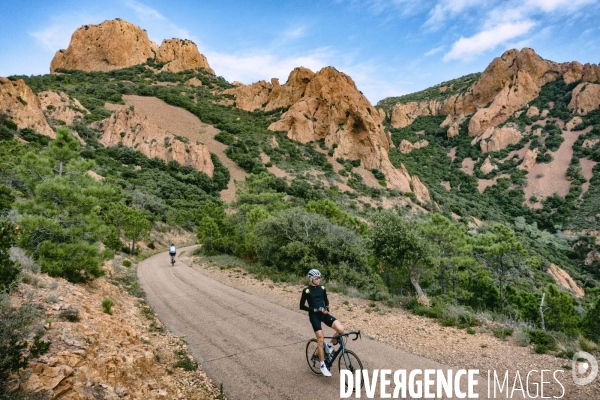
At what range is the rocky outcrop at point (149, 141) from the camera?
54.8 meters

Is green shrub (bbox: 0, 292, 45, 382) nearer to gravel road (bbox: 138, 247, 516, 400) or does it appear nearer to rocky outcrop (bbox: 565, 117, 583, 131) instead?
gravel road (bbox: 138, 247, 516, 400)

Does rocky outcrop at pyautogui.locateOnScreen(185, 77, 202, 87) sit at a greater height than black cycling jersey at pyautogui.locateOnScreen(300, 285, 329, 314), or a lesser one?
greater

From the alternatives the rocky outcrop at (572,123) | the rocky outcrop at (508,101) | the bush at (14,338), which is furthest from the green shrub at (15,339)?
the rocky outcrop at (508,101)

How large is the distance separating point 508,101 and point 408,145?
95.8ft

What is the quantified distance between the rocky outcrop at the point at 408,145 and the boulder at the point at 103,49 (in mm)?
86567

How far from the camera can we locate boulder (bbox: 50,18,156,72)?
9731cm

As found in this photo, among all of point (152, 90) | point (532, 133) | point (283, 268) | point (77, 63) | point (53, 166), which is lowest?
point (283, 268)

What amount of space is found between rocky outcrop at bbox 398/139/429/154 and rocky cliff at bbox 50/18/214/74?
226 ft

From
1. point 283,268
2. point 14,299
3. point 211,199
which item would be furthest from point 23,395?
point 211,199

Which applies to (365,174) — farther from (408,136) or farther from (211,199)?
(408,136)

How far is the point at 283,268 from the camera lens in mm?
18094

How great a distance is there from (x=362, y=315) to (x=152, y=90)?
8608 cm

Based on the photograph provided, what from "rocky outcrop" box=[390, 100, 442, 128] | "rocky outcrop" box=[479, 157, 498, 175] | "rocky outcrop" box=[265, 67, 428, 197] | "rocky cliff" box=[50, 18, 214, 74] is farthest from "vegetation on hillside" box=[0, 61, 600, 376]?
"rocky outcrop" box=[390, 100, 442, 128]

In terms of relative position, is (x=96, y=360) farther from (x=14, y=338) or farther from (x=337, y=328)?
(x=337, y=328)
